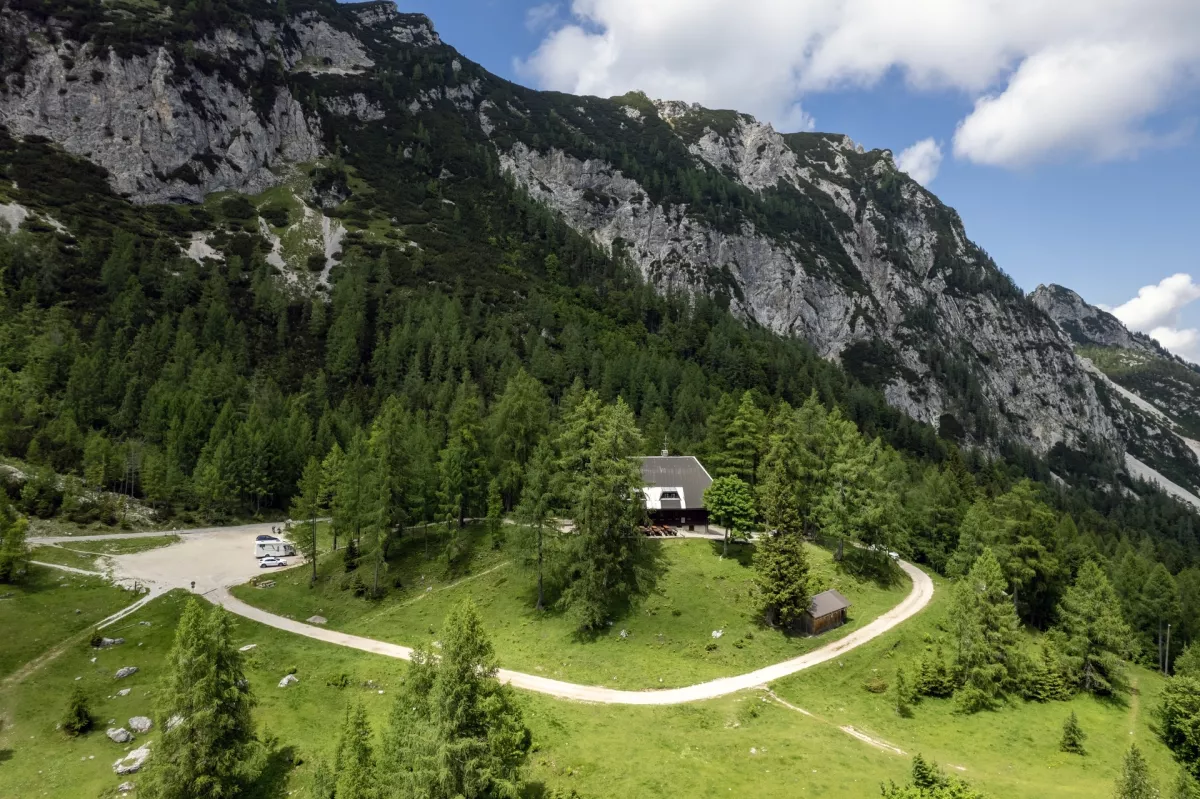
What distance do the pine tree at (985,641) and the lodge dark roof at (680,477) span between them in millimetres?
27925

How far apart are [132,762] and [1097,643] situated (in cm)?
6570

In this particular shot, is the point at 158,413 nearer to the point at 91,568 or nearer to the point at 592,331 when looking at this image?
the point at 91,568

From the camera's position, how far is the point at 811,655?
43.0m

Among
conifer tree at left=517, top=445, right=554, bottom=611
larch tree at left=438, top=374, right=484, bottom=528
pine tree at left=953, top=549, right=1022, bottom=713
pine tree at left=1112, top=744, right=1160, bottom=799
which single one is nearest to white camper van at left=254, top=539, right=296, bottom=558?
larch tree at left=438, top=374, right=484, bottom=528

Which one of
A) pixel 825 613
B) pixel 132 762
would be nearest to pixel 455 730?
pixel 132 762

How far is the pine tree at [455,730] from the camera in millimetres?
22016

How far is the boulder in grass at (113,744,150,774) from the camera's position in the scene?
3180 centimetres

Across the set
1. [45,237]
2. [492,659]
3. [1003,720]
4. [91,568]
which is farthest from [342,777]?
[45,237]

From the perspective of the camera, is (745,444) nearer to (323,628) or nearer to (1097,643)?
(1097,643)

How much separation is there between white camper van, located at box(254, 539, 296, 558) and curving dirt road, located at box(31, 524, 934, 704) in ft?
4.32

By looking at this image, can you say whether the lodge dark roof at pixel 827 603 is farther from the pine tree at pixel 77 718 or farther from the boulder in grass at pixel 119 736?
the pine tree at pixel 77 718

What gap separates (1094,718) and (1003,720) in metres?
8.23

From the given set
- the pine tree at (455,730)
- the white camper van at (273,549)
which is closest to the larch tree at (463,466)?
the white camper van at (273,549)

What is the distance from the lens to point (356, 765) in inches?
930
